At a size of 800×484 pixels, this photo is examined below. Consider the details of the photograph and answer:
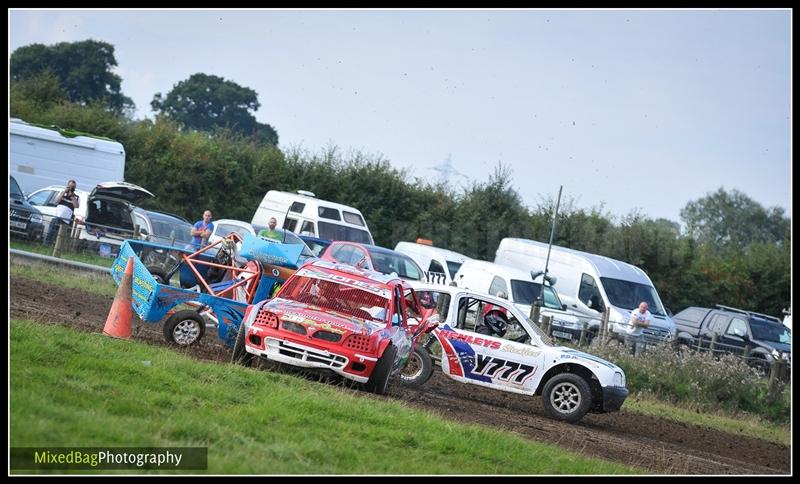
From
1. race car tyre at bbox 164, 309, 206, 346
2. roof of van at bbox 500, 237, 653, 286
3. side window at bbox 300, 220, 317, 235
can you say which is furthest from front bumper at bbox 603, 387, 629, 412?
side window at bbox 300, 220, 317, 235

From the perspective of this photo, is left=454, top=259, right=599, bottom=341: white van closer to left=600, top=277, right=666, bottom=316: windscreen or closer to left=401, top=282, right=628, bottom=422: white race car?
left=600, top=277, right=666, bottom=316: windscreen

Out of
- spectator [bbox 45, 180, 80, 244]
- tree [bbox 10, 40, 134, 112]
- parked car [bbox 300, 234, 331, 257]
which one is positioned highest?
tree [bbox 10, 40, 134, 112]

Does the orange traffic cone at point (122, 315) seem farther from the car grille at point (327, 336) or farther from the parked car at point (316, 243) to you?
the parked car at point (316, 243)

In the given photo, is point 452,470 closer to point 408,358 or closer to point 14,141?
point 408,358

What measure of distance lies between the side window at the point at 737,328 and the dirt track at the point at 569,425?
538 inches

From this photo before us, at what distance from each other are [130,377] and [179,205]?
3148 cm

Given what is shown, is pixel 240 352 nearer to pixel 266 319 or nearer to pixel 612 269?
pixel 266 319

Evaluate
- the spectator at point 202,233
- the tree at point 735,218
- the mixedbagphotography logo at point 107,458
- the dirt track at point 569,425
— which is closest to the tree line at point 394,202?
the spectator at point 202,233

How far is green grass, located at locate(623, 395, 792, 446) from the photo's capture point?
18906 mm

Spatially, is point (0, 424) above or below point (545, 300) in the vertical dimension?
below

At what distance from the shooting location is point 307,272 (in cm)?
1477

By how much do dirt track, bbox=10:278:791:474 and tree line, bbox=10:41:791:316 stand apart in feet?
75.4

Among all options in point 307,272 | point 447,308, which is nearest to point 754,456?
point 447,308

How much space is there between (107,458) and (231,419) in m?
2.07
